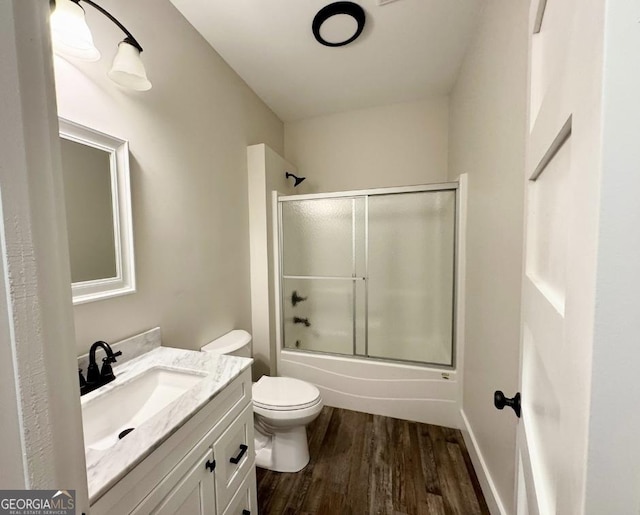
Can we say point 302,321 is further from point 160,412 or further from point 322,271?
point 160,412

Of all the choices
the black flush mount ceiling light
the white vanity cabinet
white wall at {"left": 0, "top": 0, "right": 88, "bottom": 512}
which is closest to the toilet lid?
the white vanity cabinet

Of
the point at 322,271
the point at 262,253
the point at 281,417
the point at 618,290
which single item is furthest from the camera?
the point at 322,271

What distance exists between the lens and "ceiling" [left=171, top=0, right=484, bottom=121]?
58.1 inches

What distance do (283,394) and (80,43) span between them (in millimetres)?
1849

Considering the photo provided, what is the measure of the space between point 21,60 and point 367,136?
2.65m

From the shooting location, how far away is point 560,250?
17.6 inches

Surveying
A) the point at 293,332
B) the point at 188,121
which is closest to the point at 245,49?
the point at 188,121

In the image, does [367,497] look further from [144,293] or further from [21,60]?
[21,60]

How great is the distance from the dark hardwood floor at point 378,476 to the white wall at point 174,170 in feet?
3.16

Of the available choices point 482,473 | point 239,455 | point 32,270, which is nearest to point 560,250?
point 32,270

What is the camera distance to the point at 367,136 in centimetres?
261

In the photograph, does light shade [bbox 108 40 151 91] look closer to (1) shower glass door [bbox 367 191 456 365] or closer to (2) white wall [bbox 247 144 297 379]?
(2) white wall [bbox 247 144 297 379]

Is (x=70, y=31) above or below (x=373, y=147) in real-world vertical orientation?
below

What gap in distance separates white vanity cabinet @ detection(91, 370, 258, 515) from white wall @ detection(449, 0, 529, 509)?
1.13 metres
